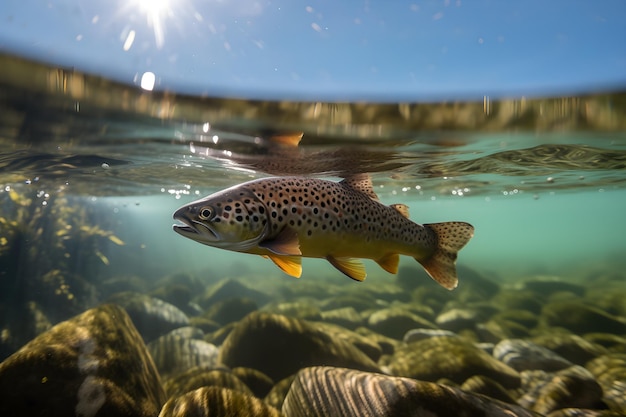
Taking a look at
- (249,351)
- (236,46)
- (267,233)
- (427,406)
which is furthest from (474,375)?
(236,46)

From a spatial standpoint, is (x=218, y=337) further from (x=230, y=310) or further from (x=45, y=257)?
(x=45, y=257)

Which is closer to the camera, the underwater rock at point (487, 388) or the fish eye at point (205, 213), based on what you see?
the fish eye at point (205, 213)

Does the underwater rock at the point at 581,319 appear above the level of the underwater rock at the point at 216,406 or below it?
below

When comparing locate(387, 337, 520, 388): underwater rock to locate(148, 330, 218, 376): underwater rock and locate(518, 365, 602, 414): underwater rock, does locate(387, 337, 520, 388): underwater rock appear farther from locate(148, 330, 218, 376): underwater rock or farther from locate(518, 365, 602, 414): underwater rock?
locate(148, 330, 218, 376): underwater rock

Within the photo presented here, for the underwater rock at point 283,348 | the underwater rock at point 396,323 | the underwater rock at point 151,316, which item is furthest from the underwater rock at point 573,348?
the underwater rock at point 151,316

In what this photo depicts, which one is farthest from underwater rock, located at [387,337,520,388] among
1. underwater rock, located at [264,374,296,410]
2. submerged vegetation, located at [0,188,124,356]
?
submerged vegetation, located at [0,188,124,356]

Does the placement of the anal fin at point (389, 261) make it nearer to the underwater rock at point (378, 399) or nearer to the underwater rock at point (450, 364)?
the underwater rock at point (378, 399)

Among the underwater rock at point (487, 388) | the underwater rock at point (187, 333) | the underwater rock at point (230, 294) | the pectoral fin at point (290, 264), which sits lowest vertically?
the underwater rock at point (230, 294)

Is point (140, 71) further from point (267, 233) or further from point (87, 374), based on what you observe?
point (87, 374)
